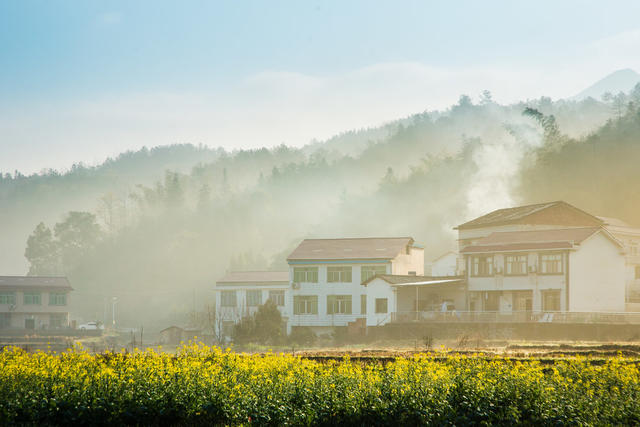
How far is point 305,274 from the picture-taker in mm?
57906

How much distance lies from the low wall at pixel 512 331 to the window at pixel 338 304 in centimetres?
544

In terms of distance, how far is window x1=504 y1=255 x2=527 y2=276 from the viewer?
49438mm

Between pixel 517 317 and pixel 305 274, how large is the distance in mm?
17962

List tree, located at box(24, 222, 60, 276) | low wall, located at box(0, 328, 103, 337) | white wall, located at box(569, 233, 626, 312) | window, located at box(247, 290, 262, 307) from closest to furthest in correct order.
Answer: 1. white wall, located at box(569, 233, 626, 312)
2. window, located at box(247, 290, 262, 307)
3. low wall, located at box(0, 328, 103, 337)
4. tree, located at box(24, 222, 60, 276)

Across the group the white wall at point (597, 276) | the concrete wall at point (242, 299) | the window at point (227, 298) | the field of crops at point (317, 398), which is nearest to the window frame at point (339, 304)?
the concrete wall at point (242, 299)

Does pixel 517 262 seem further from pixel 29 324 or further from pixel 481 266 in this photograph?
pixel 29 324

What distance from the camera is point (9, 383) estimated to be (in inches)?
625

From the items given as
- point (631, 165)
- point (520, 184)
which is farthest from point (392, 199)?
point (631, 165)

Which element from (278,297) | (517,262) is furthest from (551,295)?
(278,297)

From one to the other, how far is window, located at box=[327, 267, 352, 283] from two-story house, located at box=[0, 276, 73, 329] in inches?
1297

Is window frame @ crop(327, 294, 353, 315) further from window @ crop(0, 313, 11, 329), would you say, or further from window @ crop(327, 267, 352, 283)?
window @ crop(0, 313, 11, 329)

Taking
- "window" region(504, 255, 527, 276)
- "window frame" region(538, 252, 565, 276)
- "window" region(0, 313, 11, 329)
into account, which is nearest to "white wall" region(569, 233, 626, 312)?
"window frame" region(538, 252, 565, 276)

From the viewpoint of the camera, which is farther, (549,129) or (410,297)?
(549,129)

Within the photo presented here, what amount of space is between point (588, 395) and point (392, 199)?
11178cm
